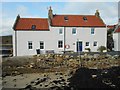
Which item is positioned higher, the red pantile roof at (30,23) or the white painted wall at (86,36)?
the red pantile roof at (30,23)

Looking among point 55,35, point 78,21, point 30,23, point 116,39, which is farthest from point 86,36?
point 30,23

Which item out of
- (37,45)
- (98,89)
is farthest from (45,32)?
(98,89)

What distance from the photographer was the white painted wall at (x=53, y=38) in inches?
1480

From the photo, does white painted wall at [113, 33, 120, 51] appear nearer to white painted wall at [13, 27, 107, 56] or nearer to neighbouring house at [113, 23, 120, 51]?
neighbouring house at [113, 23, 120, 51]

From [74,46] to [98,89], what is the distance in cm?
2778

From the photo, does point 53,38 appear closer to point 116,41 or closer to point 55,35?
point 55,35

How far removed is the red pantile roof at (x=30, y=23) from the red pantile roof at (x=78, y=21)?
1.69 metres

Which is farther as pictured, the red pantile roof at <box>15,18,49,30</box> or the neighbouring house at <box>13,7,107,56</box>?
the red pantile roof at <box>15,18,49,30</box>

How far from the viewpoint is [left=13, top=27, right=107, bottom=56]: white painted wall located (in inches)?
1480

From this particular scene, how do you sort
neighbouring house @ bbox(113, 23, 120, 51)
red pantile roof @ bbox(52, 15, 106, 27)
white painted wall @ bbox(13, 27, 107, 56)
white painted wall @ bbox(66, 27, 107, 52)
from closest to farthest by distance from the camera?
white painted wall @ bbox(13, 27, 107, 56) → white painted wall @ bbox(66, 27, 107, 52) → red pantile roof @ bbox(52, 15, 106, 27) → neighbouring house @ bbox(113, 23, 120, 51)

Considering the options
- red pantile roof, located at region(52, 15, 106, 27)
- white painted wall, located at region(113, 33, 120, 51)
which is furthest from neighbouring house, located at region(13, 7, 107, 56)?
white painted wall, located at region(113, 33, 120, 51)

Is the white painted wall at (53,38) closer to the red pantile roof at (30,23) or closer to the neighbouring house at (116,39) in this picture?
the red pantile roof at (30,23)

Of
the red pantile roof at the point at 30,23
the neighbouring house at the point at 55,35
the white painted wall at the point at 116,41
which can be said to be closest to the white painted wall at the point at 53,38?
the neighbouring house at the point at 55,35

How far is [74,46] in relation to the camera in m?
38.7
